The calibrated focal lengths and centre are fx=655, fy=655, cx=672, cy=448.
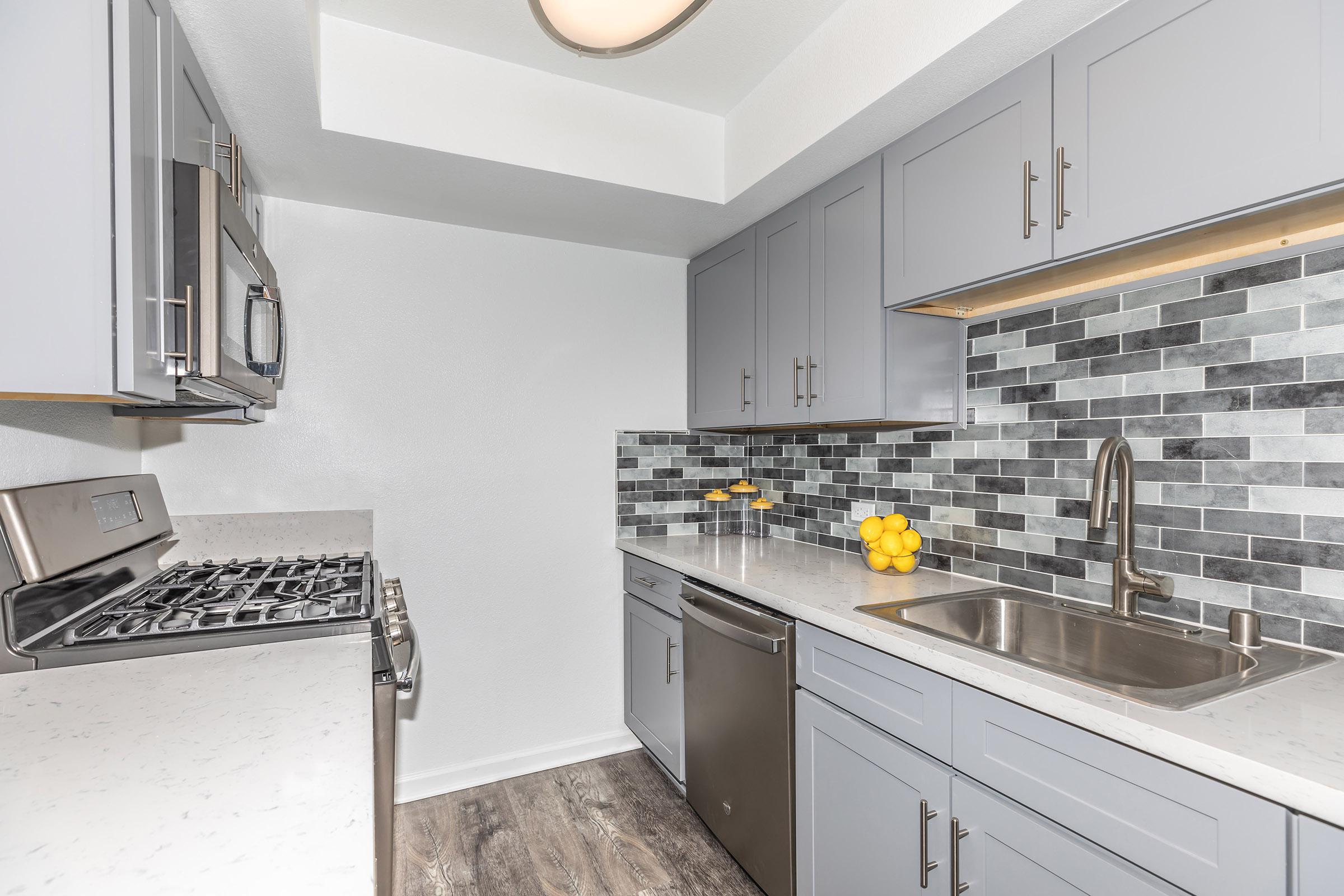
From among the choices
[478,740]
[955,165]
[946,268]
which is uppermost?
[955,165]

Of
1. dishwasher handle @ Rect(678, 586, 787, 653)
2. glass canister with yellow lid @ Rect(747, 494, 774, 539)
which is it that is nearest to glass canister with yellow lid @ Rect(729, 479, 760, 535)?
glass canister with yellow lid @ Rect(747, 494, 774, 539)

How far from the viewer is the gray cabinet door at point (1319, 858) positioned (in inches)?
31.3

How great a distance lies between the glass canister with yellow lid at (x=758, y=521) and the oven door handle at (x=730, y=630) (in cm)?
73

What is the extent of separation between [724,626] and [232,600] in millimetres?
1344

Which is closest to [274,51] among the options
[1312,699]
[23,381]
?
[23,381]

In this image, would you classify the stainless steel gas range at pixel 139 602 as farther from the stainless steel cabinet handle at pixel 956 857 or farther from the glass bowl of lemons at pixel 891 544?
the glass bowl of lemons at pixel 891 544

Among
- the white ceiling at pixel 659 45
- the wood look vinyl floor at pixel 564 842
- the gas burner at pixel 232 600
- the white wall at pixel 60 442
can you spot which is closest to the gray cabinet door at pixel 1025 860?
the wood look vinyl floor at pixel 564 842

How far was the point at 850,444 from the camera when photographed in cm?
255

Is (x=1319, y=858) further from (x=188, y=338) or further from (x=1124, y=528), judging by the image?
(x=188, y=338)

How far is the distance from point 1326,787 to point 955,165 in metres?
1.45

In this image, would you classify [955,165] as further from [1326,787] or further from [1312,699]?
[1326,787]

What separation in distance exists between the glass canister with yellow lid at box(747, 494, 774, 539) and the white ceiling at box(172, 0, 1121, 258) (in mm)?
1257

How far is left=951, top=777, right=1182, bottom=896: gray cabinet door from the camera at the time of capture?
3.33 feet

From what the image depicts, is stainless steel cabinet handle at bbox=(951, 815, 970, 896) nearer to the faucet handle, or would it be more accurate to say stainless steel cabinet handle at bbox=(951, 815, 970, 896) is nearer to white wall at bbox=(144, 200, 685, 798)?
the faucet handle
